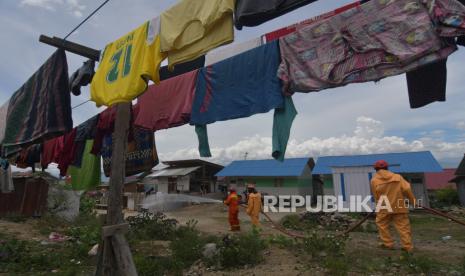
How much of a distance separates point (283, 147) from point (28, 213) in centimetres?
1276

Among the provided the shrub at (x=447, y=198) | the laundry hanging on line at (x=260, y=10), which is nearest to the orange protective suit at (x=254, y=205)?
the laundry hanging on line at (x=260, y=10)

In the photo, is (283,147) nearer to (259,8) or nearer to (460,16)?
(259,8)

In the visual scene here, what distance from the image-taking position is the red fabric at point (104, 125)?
17.1 ft

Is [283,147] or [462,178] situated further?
[462,178]

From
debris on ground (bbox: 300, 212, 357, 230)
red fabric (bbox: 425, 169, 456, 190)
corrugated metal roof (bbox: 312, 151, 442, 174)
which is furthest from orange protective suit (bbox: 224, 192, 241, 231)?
red fabric (bbox: 425, 169, 456, 190)

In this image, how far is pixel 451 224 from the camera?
11.5 metres

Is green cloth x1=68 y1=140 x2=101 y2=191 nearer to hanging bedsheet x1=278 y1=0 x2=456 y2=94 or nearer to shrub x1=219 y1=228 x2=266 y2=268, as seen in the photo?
shrub x1=219 y1=228 x2=266 y2=268

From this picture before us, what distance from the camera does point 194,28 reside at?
3.18m

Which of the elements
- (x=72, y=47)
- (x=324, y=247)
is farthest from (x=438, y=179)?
(x=72, y=47)

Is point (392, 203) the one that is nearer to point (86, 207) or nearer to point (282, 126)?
point (282, 126)

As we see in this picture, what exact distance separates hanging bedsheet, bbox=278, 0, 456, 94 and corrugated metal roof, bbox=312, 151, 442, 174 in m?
13.8

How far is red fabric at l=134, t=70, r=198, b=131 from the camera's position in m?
3.99

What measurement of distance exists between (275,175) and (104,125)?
18319 millimetres

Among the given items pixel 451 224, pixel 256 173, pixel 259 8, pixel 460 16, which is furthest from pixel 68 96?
pixel 256 173
